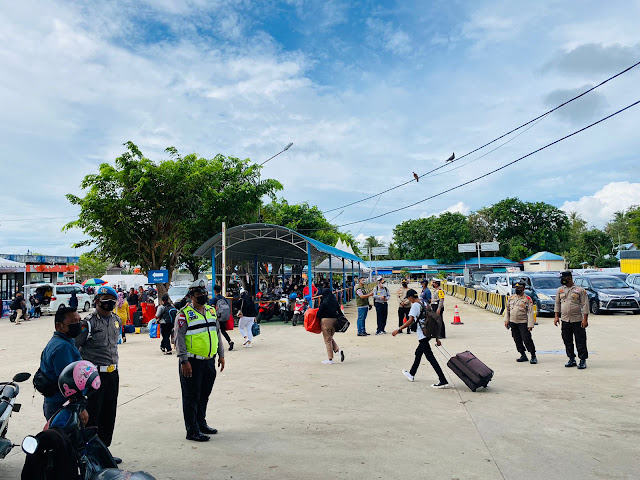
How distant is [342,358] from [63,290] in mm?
24576

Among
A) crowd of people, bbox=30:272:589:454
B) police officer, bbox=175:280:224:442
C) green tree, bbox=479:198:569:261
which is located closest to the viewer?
crowd of people, bbox=30:272:589:454

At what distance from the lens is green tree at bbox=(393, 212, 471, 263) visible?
86125 mm

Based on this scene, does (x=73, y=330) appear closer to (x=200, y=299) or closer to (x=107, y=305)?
(x=107, y=305)

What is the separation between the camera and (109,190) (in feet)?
85.0

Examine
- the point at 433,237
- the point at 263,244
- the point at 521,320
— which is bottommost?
the point at 521,320

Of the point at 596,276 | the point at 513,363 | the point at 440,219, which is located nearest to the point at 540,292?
the point at 596,276

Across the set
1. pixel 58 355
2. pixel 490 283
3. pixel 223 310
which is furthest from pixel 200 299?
pixel 490 283

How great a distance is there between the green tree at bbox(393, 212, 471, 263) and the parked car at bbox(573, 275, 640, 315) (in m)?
64.9

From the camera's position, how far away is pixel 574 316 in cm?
944

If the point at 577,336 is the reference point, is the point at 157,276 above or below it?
above

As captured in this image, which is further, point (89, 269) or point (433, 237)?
point (433, 237)

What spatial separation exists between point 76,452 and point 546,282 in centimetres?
2082

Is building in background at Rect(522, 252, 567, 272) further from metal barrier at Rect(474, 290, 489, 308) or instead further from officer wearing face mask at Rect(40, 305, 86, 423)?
officer wearing face mask at Rect(40, 305, 86, 423)

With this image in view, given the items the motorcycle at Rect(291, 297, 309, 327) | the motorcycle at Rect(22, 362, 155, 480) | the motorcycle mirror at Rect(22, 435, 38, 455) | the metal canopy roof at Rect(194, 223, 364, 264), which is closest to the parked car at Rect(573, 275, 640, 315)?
the motorcycle at Rect(291, 297, 309, 327)
